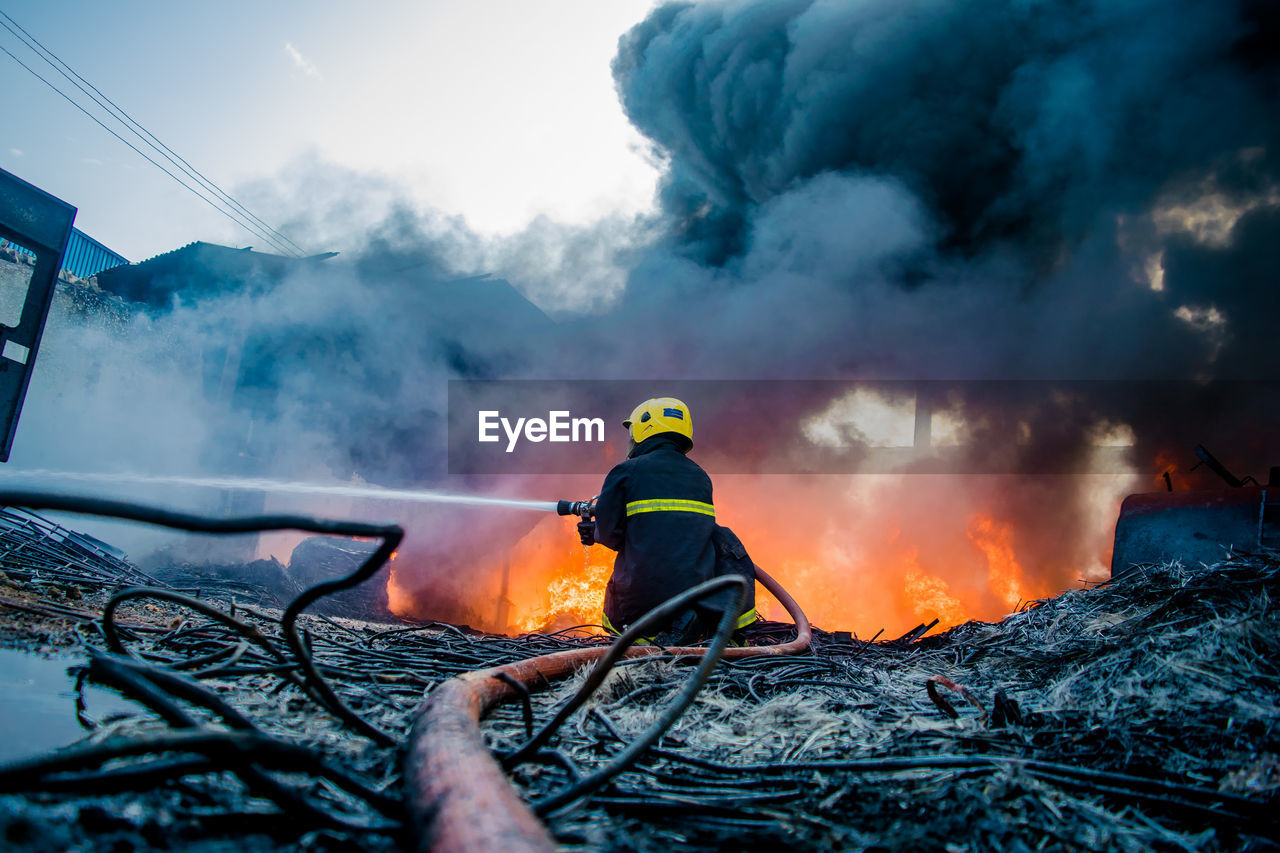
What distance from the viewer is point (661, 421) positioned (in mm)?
4551

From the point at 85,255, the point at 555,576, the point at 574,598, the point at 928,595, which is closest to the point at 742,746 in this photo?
the point at 574,598

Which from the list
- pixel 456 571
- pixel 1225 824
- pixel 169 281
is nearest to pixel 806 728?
pixel 1225 824

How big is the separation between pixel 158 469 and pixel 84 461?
37.4 inches

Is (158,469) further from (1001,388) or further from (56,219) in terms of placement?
(1001,388)

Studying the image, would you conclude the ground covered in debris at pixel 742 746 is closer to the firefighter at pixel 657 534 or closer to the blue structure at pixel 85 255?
the firefighter at pixel 657 534

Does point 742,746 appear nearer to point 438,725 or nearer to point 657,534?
point 438,725

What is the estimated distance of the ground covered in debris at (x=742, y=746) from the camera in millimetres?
859

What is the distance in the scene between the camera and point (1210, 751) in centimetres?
135

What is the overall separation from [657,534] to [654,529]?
0.14 feet

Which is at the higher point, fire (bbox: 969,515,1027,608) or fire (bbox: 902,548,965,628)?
fire (bbox: 969,515,1027,608)

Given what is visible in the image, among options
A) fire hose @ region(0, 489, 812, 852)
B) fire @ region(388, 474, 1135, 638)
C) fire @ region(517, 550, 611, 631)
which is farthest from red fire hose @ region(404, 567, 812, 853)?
fire @ region(517, 550, 611, 631)

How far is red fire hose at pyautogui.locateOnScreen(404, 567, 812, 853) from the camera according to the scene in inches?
28.8

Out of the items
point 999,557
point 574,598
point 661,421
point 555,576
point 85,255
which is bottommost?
point 574,598

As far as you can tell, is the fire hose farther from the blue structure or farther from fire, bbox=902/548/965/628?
the blue structure
